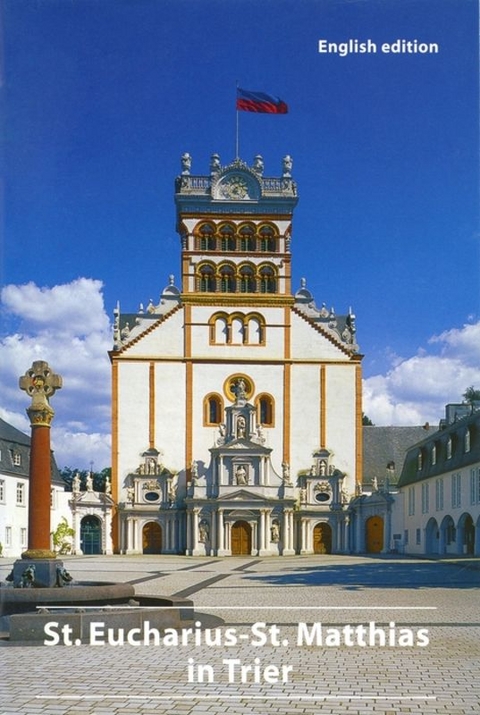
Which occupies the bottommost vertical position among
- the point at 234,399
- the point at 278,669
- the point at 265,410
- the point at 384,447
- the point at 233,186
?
the point at 278,669

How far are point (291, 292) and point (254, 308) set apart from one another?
289 centimetres

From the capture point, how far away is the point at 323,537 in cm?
6228

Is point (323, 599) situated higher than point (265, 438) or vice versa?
point (265, 438)

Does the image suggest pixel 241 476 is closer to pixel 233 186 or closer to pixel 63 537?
pixel 63 537

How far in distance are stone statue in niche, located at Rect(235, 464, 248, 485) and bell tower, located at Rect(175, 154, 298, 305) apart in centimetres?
1138

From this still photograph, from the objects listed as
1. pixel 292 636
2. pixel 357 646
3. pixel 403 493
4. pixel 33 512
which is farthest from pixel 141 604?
pixel 403 493

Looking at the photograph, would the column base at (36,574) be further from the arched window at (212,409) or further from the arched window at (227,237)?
the arched window at (227,237)

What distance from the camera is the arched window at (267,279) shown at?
6456 cm

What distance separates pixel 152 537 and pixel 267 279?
19.0 meters

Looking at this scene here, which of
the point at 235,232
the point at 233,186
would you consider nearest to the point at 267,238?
the point at 235,232

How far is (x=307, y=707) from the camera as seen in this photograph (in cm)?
1018

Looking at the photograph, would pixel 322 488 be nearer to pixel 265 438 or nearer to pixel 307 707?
pixel 265 438

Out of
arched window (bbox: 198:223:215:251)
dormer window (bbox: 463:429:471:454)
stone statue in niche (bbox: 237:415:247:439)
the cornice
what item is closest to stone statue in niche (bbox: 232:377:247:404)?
stone statue in niche (bbox: 237:415:247:439)

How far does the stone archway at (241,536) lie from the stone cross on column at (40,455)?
4134cm
